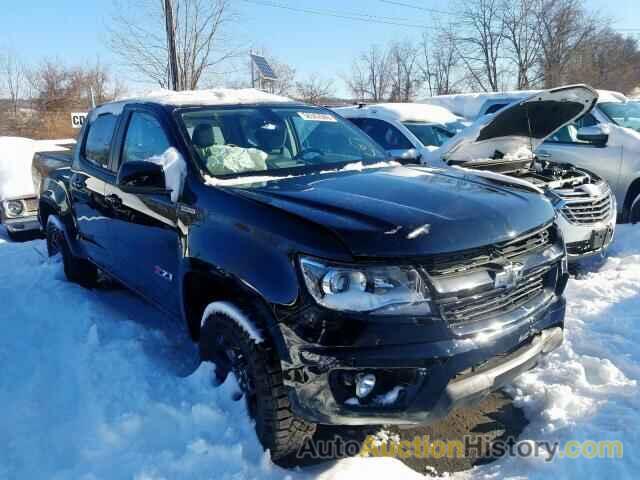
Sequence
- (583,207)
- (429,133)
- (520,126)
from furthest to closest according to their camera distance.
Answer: (429,133)
(520,126)
(583,207)

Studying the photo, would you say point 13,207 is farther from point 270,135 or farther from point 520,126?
point 520,126

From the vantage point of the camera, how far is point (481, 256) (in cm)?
216

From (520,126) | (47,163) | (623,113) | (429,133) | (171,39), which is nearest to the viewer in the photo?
(520,126)

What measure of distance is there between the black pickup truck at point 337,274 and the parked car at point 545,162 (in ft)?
6.77

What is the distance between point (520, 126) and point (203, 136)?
373 centimetres

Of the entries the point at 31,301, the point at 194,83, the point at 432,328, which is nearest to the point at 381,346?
the point at 432,328

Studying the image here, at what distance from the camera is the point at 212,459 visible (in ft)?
7.47

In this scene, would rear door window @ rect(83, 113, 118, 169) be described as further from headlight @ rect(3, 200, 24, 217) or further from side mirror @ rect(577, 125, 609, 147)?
side mirror @ rect(577, 125, 609, 147)

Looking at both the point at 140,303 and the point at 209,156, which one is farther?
the point at 140,303

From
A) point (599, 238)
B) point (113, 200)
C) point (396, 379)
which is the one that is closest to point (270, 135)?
point (113, 200)

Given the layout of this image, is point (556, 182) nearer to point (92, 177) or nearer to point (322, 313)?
point (322, 313)

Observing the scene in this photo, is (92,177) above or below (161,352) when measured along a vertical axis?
above

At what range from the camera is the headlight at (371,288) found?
200 centimetres

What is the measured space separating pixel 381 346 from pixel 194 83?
16.0m
